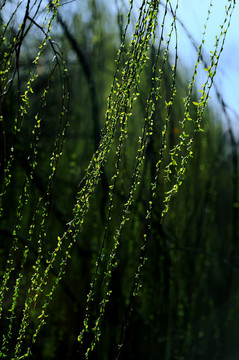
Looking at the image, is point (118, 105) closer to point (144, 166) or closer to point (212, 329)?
point (144, 166)

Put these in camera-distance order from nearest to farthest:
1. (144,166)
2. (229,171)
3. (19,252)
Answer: (144,166), (19,252), (229,171)

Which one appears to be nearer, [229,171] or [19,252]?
[19,252]

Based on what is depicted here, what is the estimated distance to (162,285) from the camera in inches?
109

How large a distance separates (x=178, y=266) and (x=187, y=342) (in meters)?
0.43

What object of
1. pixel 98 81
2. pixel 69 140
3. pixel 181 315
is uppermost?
pixel 98 81

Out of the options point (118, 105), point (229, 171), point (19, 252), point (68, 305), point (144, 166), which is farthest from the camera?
point (229, 171)

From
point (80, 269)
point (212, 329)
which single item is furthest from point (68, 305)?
point (212, 329)

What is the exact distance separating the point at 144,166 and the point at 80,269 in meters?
0.87

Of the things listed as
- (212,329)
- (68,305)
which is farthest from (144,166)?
(212,329)

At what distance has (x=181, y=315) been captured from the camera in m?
2.85

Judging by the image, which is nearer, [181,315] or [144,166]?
[144,166]

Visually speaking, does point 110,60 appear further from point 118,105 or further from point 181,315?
point 118,105

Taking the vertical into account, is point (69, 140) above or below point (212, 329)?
above

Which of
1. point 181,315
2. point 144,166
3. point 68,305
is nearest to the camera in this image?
point 144,166
